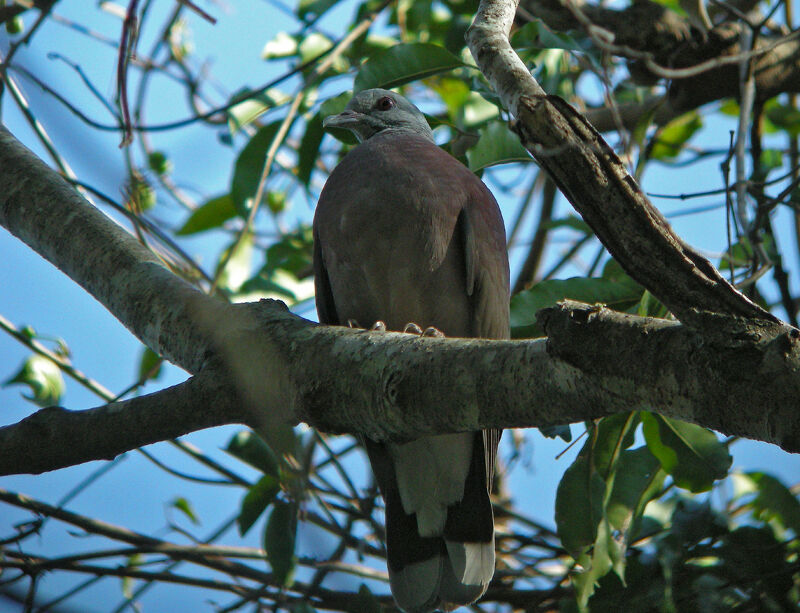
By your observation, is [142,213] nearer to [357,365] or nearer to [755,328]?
[357,365]

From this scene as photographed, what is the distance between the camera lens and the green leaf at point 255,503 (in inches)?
116

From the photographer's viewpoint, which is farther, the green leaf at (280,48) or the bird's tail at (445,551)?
the green leaf at (280,48)

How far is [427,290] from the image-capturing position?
10.5 feet

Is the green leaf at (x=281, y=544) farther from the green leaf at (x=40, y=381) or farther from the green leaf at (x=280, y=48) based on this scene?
the green leaf at (x=280, y=48)

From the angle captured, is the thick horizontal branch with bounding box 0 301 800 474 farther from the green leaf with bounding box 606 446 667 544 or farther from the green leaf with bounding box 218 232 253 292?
the green leaf with bounding box 218 232 253 292

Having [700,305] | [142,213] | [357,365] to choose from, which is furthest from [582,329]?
[142,213]

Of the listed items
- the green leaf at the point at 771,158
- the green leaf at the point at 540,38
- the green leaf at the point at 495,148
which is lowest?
the green leaf at the point at 495,148

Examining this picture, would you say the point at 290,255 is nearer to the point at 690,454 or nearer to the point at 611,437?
the point at 611,437

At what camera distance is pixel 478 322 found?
3236mm

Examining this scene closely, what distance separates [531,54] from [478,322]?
104cm

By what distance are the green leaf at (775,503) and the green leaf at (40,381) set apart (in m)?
2.62

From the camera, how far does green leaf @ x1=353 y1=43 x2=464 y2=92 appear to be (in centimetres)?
304

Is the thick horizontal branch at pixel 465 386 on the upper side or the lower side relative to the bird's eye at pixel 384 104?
lower

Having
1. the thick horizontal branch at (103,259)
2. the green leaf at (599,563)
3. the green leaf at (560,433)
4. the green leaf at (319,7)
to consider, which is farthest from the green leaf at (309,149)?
the green leaf at (599,563)
